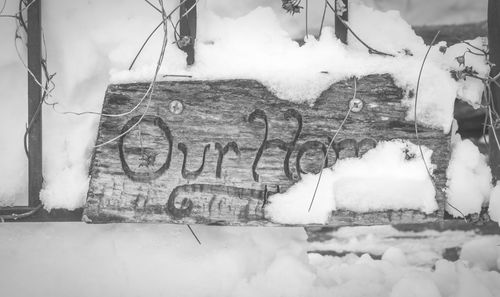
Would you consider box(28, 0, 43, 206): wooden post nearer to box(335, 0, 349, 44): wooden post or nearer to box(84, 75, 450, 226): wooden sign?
box(84, 75, 450, 226): wooden sign

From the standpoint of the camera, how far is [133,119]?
5.54 ft

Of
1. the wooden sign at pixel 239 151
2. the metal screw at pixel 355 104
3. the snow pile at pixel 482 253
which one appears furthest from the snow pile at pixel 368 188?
the snow pile at pixel 482 253

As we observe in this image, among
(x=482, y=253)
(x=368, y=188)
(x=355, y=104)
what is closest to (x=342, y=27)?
(x=355, y=104)

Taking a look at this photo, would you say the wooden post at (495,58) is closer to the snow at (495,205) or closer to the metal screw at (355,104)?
the snow at (495,205)

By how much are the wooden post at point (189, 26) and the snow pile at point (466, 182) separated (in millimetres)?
1051

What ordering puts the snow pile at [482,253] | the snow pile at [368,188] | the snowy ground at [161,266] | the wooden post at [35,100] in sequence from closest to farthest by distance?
the snow pile at [368,188], the wooden post at [35,100], the snowy ground at [161,266], the snow pile at [482,253]

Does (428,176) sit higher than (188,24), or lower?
lower

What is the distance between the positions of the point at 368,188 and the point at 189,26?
2.97 ft

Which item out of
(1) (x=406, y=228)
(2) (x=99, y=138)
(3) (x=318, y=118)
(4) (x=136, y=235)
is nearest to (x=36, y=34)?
(2) (x=99, y=138)

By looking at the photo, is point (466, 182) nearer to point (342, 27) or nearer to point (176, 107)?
point (342, 27)

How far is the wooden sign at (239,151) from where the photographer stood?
1.67m

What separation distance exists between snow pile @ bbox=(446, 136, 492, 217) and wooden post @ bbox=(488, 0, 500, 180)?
39 mm

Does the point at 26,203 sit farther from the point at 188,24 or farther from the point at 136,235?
the point at 188,24

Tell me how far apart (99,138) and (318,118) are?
2.64 feet
